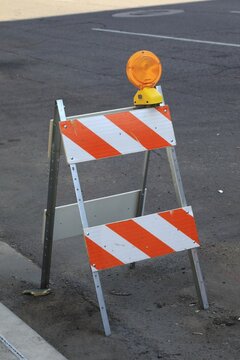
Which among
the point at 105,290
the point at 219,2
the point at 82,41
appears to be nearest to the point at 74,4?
the point at 219,2

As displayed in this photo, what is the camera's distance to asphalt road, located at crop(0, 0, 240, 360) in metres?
4.86

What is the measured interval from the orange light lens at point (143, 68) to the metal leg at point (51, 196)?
1.65 feet

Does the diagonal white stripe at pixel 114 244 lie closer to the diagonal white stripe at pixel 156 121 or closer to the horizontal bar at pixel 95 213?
the horizontal bar at pixel 95 213

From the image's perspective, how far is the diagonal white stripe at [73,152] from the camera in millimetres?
4824

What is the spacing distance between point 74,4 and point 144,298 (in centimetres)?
2114

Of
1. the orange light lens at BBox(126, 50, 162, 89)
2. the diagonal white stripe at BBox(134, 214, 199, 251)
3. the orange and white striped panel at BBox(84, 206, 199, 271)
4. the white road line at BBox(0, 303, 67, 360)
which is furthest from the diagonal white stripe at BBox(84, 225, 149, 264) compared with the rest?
the orange light lens at BBox(126, 50, 162, 89)

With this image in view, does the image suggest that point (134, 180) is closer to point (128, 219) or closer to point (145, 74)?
point (128, 219)

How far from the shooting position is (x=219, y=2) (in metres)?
22.8

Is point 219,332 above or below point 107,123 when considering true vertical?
below

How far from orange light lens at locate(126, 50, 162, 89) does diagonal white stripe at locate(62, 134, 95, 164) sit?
1.77 ft

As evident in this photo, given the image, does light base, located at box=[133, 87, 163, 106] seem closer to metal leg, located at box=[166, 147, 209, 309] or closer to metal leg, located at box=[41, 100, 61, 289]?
metal leg, located at box=[166, 147, 209, 309]

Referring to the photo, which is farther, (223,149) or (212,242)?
(223,149)

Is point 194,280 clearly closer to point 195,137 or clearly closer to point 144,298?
point 144,298

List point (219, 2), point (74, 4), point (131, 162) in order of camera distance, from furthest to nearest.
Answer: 1. point (74, 4)
2. point (219, 2)
3. point (131, 162)
